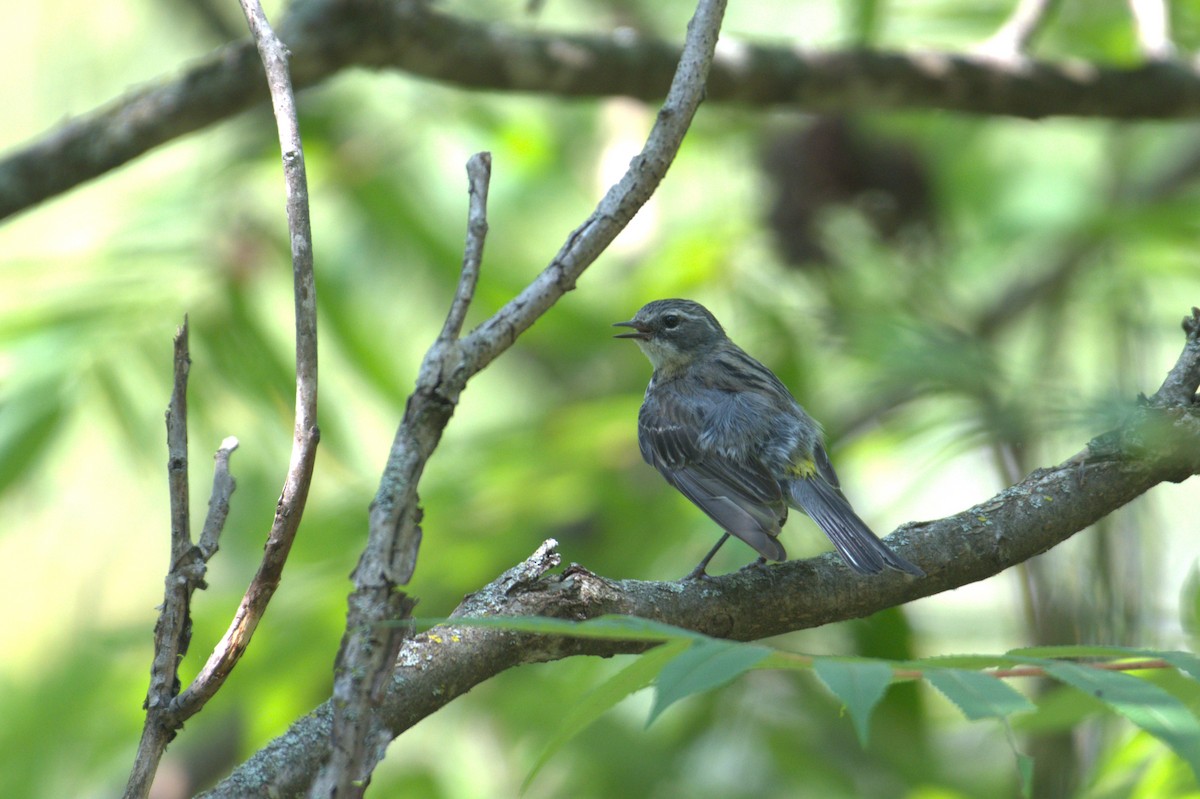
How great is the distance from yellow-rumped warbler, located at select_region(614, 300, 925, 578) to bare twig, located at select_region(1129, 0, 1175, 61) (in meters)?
2.41

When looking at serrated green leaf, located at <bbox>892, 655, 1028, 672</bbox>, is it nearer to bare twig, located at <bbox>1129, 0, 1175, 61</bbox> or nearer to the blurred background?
the blurred background

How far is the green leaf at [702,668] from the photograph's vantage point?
5.24 ft

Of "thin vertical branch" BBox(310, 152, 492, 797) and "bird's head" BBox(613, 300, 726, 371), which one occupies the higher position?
"bird's head" BBox(613, 300, 726, 371)

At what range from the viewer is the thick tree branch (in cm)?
406

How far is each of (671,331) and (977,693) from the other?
3.48 m

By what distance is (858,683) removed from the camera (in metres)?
1.70

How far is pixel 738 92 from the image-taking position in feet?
16.7

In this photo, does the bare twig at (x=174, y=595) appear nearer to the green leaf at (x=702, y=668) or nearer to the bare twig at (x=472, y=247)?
the bare twig at (x=472, y=247)

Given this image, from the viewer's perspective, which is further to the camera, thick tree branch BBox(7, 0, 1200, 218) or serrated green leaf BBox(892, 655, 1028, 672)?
thick tree branch BBox(7, 0, 1200, 218)

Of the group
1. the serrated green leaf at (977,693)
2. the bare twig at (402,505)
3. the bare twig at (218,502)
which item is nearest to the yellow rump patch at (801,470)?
the bare twig at (402,505)

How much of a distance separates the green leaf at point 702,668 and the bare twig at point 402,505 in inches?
16.8

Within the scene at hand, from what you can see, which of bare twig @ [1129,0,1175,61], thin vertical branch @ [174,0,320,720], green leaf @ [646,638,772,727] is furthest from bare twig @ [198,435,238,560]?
bare twig @ [1129,0,1175,61]

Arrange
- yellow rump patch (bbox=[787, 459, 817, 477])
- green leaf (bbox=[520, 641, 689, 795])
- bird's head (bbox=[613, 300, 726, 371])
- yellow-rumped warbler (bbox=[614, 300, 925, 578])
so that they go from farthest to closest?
bird's head (bbox=[613, 300, 726, 371]), yellow rump patch (bbox=[787, 459, 817, 477]), yellow-rumped warbler (bbox=[614, 300, 925, 578]), green leaf (bbox=[520, 641, 689, 795])

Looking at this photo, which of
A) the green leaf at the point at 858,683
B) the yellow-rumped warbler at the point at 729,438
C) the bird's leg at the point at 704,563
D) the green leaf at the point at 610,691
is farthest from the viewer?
the yellow-rumped warbler at the point at 729,438
